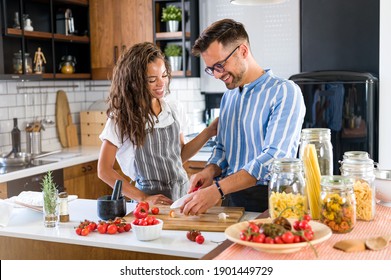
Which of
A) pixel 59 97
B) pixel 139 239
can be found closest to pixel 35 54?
pixel 59 97

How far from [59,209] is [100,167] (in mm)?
375

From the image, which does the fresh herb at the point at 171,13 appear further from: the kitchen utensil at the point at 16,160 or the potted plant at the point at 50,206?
the potted plant at the point at 50,206

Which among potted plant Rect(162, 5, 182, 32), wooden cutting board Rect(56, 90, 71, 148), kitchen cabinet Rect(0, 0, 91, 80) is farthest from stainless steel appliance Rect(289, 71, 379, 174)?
wooden cutting board Rect(56, 90, 71, 148)

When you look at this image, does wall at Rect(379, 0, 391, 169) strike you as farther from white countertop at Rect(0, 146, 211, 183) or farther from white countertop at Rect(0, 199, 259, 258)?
white countertop at Rect(0, 199, 259, 258)

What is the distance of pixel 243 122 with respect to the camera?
8.43ft

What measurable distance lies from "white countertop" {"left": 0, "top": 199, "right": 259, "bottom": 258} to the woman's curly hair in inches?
15.5

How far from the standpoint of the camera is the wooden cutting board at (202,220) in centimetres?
219

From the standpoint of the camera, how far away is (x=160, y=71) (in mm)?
2672

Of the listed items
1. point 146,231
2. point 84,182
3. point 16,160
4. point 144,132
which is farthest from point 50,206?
point 84,182

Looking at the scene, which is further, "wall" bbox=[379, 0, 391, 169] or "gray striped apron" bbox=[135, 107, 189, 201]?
"wall" bbox=[379, 0, 391, 169]

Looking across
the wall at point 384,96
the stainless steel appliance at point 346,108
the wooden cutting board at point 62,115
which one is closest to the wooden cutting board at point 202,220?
the stainless steel appliance at point 346,108

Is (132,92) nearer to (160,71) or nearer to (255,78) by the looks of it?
(160,71)

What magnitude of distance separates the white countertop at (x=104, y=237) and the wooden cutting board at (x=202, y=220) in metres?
0.03

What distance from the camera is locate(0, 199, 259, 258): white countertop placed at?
1967 millimetres
